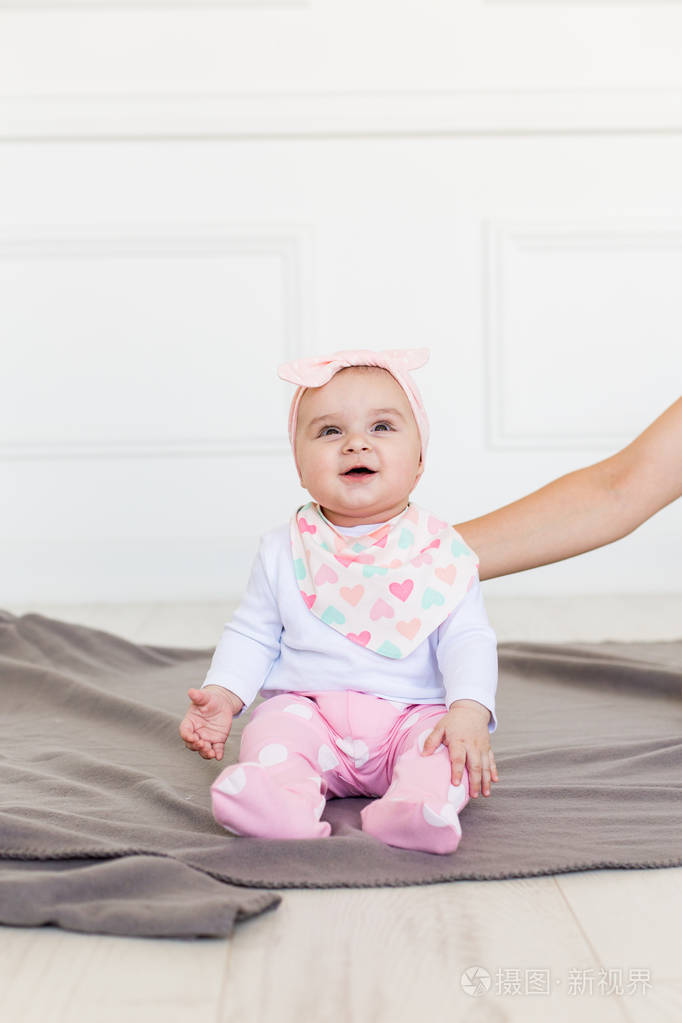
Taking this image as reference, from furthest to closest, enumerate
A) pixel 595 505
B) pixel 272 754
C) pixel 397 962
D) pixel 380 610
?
1. pixel 595 505
2. pixel 380 610
3. pixel 272 754
4. pixel 397 962

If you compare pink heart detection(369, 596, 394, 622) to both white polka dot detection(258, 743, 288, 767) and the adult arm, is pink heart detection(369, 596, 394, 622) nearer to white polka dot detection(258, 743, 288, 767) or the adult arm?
white polka dot detection(258, 743, 288, 767)

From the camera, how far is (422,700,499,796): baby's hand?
95 cm

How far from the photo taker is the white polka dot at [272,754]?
3.21ft

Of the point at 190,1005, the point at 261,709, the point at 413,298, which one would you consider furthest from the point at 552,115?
the point at 190,1005

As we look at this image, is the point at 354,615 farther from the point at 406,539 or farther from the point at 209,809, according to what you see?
the point at 209,809

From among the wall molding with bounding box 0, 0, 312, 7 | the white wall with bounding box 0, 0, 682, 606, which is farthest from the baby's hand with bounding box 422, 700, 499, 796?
the wall molding with bounding box 0, 0, 312, 7

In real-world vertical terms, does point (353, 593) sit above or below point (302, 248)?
below

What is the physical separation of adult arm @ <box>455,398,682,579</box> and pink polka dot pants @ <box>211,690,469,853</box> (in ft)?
1.20

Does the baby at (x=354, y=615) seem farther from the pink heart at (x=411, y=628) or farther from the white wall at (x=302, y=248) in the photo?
the white wall at (x=302, y=248)

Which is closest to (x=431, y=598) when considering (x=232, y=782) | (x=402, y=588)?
(x=402, y=588)

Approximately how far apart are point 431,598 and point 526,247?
1573mm

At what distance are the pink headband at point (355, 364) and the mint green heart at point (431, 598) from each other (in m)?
0.15

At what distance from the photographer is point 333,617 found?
109 cm

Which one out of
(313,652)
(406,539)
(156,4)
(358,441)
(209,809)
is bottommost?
(209,809)
